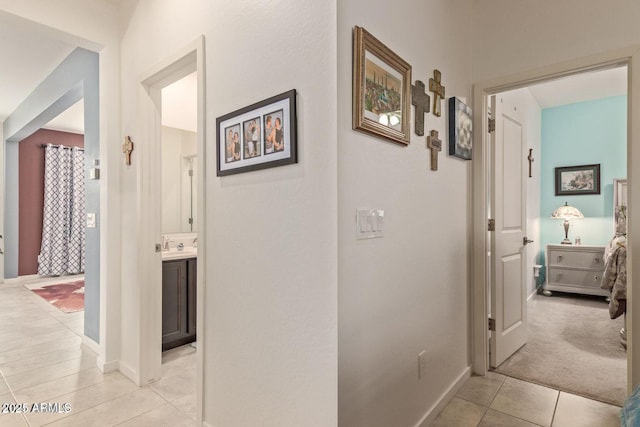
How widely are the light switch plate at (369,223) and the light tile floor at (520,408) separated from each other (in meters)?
1.21

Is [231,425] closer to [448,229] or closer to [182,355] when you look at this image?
[182,355]

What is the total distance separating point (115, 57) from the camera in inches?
96.1

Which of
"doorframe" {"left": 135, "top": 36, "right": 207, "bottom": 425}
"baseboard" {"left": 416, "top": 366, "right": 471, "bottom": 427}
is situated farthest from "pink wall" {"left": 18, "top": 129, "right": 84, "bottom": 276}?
"baseboard" {"left": 416, "top": 366, "right": 471, "bottom": 427}

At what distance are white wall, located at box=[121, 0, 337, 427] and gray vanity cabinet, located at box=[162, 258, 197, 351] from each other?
3.93 feet

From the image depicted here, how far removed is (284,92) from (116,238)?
184cm

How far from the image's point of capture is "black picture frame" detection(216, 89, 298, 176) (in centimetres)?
132

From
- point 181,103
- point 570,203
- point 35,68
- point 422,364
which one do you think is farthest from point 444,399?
point 35,68

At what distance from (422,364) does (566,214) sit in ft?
13.4

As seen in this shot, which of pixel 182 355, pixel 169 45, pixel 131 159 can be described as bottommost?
pixel 182 355

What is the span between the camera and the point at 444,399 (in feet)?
6.42

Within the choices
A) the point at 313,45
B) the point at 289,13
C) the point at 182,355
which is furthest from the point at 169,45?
the point at 182,355

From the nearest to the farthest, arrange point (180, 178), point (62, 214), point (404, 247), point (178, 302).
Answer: point (404, 247), point (178, 302), point (180, 178), point (62, 214)

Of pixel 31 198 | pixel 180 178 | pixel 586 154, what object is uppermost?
pixel 586 154

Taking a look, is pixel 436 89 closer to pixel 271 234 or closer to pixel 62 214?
pixel 271 234
